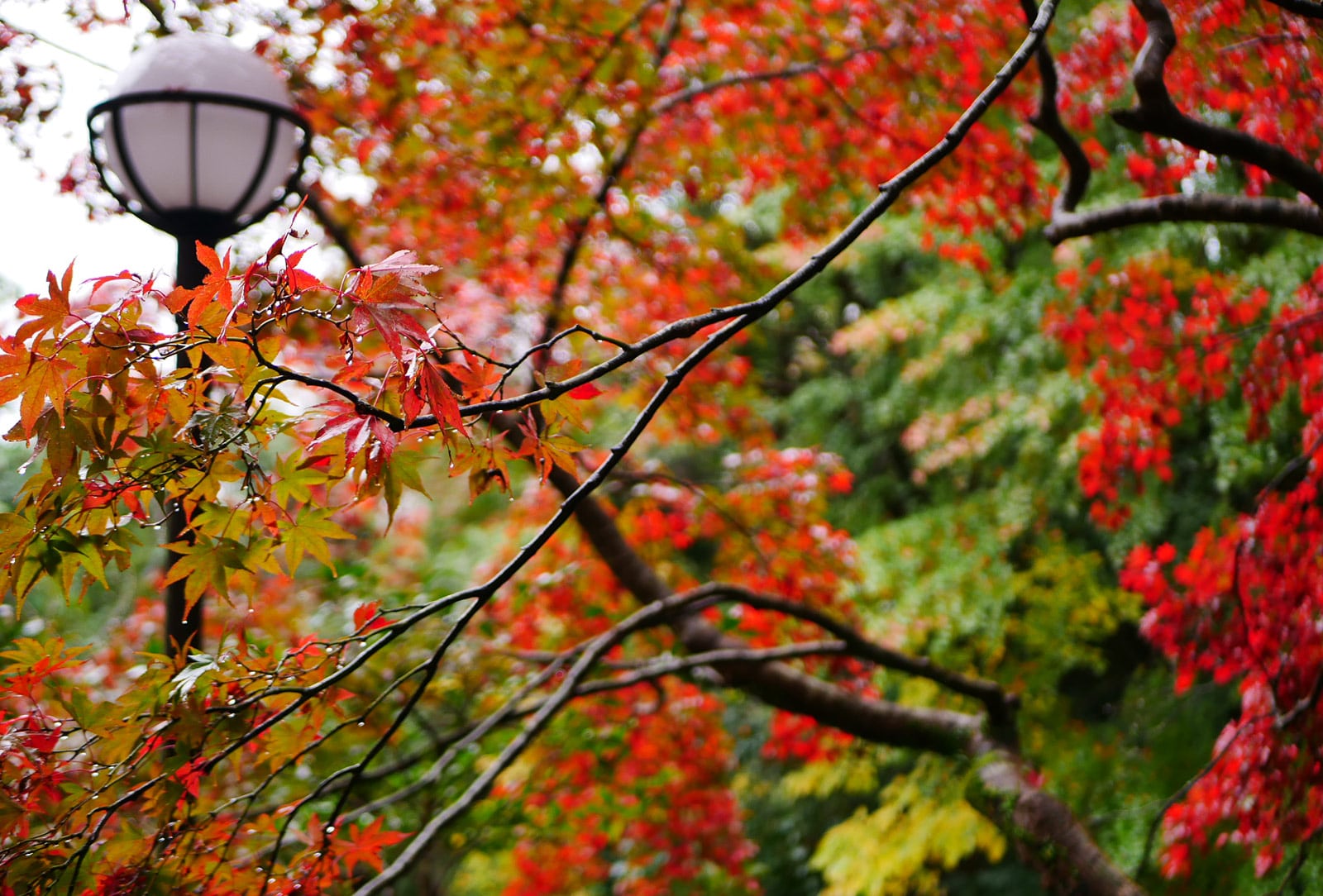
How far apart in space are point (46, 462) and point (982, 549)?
6791mm

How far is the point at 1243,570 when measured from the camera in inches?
138

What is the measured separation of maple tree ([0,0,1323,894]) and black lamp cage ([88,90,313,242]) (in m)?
0.67

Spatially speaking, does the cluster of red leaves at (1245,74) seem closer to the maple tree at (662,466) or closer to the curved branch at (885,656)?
the maple tree at (662,466)

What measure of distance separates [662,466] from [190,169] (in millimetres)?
3705

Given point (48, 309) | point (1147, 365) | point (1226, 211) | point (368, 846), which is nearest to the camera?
point (48, 309)

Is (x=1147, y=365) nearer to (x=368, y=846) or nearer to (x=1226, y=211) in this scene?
(x=1226, y=211)

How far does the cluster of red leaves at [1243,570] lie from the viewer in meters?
3.10

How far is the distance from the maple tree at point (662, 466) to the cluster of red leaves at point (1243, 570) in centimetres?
2

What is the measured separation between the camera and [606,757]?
15.6 feet

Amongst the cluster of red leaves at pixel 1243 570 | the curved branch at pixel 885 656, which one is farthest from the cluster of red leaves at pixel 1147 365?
the curved branch at pixel 885 656

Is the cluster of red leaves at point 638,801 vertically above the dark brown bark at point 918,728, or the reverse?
the cluster of red leaves at point 638,801

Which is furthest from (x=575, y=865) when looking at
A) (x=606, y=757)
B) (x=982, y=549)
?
(x=982, y=549)

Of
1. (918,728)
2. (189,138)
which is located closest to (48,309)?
(189,138)

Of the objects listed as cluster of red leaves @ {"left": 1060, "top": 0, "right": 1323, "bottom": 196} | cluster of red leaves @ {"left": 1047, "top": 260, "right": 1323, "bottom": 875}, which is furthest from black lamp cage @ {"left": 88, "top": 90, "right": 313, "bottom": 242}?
cluster of red leaves @ {"left": 1047, "top": 260, "right": 1323, "bottom": 875}
